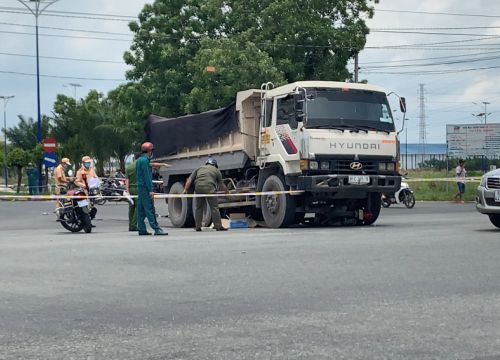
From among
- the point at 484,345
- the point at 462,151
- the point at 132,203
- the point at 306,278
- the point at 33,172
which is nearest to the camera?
the point at 484,345

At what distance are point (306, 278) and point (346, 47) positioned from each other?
30830mm

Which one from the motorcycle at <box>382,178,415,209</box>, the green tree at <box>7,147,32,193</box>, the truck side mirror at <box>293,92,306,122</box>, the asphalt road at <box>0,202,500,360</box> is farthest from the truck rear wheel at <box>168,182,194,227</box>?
the green tree at <box>7,147,32,193</box>

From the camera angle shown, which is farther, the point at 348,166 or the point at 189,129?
the point at 189,129

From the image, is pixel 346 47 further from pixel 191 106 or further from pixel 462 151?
pixel 462 151

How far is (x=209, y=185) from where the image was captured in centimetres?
1689

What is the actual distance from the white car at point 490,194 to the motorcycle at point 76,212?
787 cm

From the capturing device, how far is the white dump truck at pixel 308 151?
15.9 m

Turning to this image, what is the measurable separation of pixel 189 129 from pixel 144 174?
14.1 feet

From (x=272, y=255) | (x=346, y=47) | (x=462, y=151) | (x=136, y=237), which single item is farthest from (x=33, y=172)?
(x=272, y=255)

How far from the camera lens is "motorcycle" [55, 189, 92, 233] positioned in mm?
16562

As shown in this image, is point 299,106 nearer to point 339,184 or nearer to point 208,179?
point 339,184

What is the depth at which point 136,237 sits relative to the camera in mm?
15039

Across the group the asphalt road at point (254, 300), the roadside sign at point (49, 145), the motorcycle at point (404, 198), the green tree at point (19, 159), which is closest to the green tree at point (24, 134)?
the green tree at point (19, 159)

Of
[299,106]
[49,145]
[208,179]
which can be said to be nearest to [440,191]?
[49,145]
